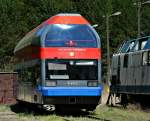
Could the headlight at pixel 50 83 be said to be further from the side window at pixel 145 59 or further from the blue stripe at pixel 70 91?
the side window at pixel 145 59

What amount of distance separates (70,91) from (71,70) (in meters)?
0.83

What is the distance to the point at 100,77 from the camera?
21.5m

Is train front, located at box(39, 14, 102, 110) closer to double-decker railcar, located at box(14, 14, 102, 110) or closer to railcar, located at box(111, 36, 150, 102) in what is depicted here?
double-decker railcar, located at box(14, 14, 102, 110)

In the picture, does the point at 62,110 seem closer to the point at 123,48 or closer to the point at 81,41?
the point at 81,41

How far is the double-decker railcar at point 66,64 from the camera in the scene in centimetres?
2100

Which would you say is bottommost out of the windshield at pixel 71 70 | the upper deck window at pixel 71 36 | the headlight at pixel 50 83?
the headlight at pixel 50 83

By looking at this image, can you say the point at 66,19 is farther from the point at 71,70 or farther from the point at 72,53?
the point at 71,70

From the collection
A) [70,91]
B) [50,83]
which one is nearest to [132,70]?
[70,91]

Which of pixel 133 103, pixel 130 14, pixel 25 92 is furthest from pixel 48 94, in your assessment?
pixel 130 14

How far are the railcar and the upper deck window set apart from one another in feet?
13.9

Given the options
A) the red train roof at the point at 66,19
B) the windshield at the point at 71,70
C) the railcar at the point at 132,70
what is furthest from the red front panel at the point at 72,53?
the railcar at the point at 132,70

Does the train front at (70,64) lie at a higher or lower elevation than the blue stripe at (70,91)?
higher

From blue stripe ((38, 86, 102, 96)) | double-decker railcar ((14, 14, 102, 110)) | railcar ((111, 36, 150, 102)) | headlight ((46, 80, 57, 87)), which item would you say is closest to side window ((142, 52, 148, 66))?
railcar ((111, 36, 150, 102))

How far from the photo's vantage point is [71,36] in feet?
71.1
